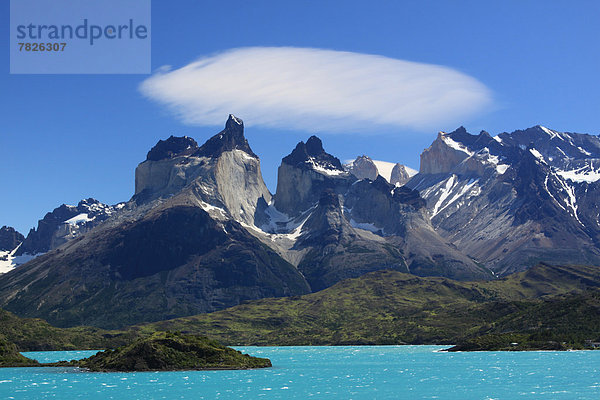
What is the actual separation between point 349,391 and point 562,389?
47.8 m

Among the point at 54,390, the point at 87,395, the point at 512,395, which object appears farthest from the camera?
the point at 54,390

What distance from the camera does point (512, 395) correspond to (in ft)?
545

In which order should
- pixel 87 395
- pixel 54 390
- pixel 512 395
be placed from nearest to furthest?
pixel 512 395 → pixel 87 395 → pixel 54 390

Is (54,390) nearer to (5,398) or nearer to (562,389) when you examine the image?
(5,398)

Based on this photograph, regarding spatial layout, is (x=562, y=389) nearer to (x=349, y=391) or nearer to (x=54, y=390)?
(x=349, y=391)

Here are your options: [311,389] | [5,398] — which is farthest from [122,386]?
[311,389]

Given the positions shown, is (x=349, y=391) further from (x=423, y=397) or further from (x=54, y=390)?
(x=54, y=390)

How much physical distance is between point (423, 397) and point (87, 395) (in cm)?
7614

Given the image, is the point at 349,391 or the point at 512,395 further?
the point at 349,391

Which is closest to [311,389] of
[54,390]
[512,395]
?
[512,395]

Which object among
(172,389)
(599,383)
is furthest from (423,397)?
(172,389)

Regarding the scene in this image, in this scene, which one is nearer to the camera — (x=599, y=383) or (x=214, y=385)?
(x=599, y=383)

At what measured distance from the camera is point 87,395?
179m

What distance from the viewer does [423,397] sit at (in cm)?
16638
